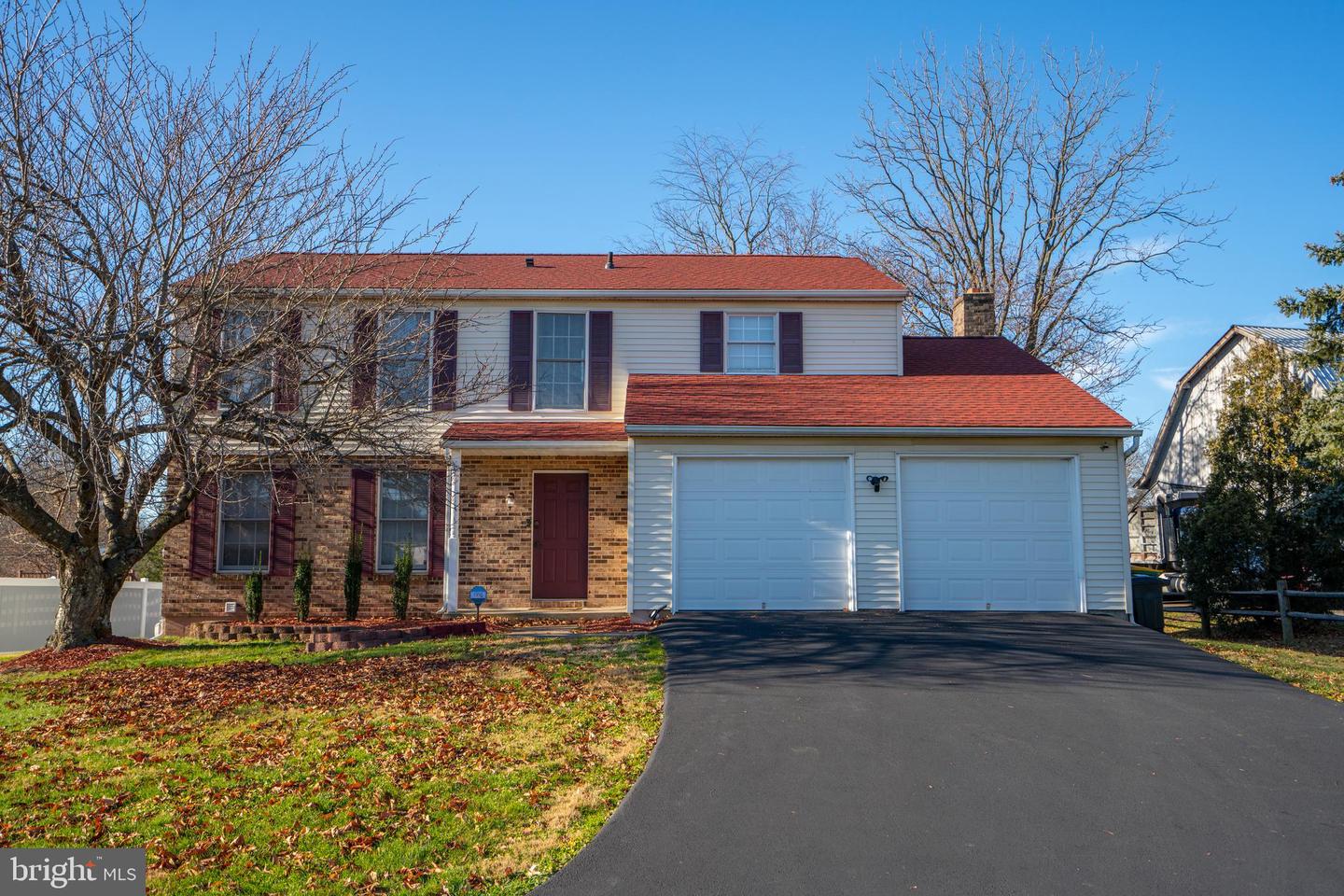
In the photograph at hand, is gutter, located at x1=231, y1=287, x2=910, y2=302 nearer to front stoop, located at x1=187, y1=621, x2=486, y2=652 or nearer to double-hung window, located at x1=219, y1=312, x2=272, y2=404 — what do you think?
double-hung window, located at x1=219, y1=312, x2=272, y2=404

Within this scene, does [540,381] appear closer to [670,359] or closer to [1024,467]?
[670,359]

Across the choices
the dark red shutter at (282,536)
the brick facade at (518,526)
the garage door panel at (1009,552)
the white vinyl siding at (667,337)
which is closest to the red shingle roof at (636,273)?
the white vinyl siding at (667,337)

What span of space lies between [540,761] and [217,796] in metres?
2.09

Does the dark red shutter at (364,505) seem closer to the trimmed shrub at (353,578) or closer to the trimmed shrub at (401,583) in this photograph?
the trimmed shrub at (353,578)

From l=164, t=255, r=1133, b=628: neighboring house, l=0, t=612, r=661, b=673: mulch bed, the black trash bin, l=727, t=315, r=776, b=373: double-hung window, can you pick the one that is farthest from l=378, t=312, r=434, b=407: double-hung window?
the black trash bin

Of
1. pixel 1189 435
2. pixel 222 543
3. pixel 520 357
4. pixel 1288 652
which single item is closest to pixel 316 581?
pixel 222 543

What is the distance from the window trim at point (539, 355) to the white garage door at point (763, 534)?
294cm

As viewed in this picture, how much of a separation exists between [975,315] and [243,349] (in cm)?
1370

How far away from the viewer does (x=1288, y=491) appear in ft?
51.4

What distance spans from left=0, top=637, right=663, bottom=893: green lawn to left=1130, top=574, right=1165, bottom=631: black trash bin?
7.56 meters

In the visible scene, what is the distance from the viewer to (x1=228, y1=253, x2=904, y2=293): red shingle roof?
14.9 meters

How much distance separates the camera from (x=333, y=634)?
1079cm

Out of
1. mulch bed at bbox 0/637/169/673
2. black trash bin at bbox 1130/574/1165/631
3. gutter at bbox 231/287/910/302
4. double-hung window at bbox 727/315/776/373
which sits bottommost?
mulch bed at bbox 0/637/169/673

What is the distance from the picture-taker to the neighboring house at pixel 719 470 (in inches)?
505
